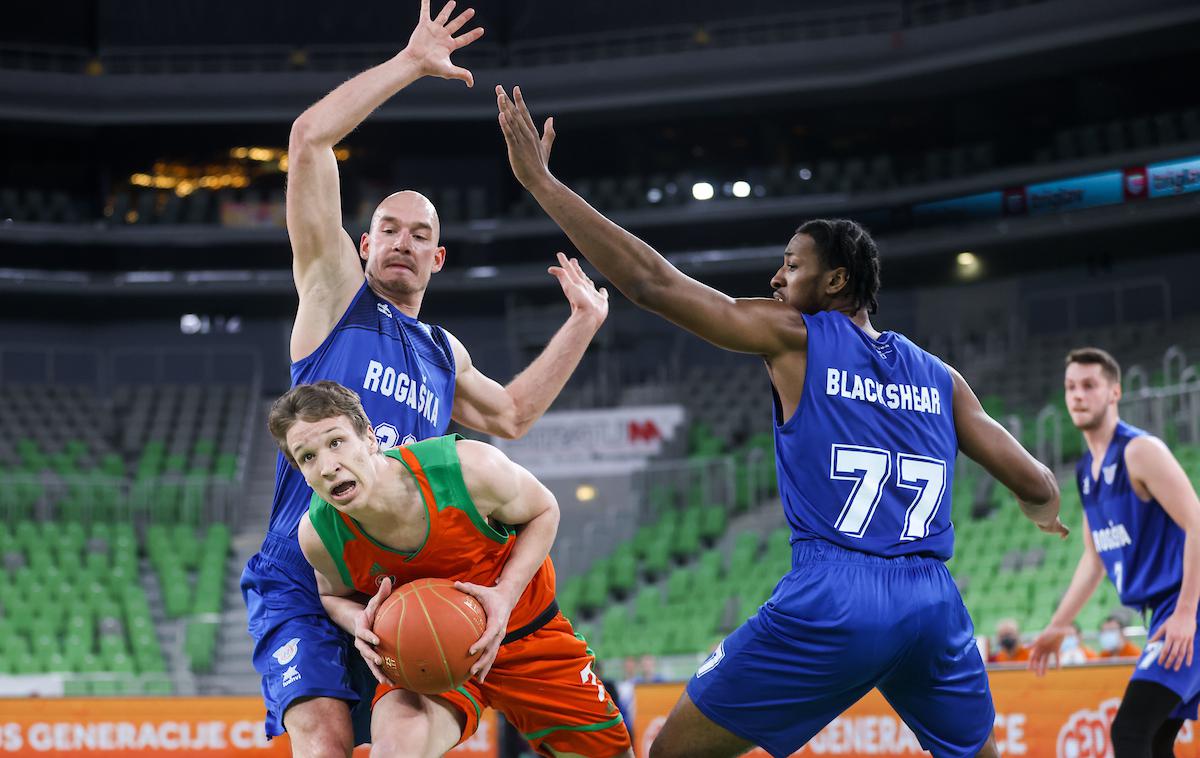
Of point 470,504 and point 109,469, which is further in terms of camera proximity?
point 109,469

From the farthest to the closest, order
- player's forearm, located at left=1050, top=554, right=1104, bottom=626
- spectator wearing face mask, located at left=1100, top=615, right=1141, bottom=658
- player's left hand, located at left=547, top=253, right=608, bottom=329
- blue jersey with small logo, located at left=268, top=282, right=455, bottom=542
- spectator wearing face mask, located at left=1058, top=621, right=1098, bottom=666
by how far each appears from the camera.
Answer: spectator wearing face mask, located at left=1058, top=621, right=1098, bottom=666 < spectator wearing face mask, located at left=1100, top=615, right=1141, bottom=658 < player's forearm, located at left=1050, top=554, right=1104, bottom=626 < player's left hand, located at left=547, top=253, right=608, bottom=329 < blue jersey with small logo, located at left=268, top=282, right=455, bottom=542

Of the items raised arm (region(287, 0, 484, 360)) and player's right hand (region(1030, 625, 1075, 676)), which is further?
player's right hand (region(1030, 625, 1075, 676))

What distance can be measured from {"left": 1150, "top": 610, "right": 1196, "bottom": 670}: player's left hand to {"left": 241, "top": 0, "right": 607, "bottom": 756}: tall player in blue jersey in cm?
293

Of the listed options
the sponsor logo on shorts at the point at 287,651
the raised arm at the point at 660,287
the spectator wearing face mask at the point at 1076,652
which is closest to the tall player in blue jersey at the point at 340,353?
the sponsor logo on shorts at the point at 287,651

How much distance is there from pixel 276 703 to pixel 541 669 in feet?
2.87

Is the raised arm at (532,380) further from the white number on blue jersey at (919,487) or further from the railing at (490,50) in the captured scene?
the railing at (490,50)

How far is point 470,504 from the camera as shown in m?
4.37

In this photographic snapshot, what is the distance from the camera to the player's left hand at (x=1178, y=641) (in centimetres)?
557

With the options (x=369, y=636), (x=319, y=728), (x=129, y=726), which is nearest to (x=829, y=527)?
(x=369, y=636)

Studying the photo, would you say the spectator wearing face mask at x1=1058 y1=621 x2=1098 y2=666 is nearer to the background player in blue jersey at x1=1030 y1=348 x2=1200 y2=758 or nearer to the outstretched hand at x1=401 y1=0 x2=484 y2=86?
the background player in blue jersey at x1=1030 y1=348 x2=1200 y2=758

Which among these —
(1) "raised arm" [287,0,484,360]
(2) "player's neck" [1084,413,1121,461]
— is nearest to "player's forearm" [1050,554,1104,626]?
(2) "player's neck" [1084,413,1121,461]

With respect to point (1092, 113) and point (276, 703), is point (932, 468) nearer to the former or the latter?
point (276, 703)

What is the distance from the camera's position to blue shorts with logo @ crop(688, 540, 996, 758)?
4191mm

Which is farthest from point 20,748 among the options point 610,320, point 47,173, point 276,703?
point 47,173
